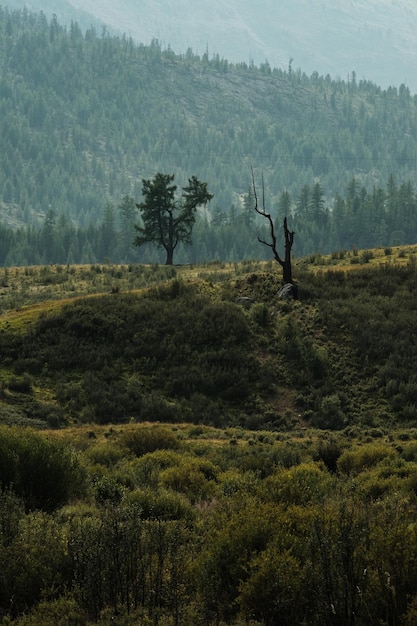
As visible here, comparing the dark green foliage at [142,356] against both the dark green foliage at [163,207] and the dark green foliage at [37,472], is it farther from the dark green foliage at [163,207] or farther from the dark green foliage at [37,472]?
the dark green foliage at [163,207]

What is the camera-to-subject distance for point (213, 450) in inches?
926

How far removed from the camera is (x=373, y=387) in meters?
34.7

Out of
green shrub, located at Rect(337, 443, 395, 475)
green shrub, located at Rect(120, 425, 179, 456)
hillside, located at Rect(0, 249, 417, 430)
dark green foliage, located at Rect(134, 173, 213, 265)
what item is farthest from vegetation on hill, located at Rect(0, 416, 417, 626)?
dark green foliage, located at Rect(134, 173, 213, 265)

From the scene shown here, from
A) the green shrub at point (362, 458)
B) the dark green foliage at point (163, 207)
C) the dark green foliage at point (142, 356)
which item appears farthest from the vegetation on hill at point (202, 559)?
the dark green foliage at point (163, 207)

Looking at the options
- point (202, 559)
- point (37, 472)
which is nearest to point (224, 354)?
point (37, 472)

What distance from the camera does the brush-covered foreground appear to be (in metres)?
9.38

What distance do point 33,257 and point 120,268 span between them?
99900mm

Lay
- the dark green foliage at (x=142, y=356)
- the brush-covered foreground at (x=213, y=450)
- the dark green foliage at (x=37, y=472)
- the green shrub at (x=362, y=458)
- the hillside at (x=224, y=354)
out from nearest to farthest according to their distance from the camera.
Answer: the brush-covered foreground at (x=213, y=450) → the dark green foliage at (x=37, y=472) → the green shrub at (x=362, y=458) → the hillside at (x=224, y=354) → the dark green foliage at (x=142, y=356)

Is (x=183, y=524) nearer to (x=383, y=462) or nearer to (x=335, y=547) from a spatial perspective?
(x=335, y=547)

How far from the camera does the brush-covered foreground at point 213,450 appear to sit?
9383 mm

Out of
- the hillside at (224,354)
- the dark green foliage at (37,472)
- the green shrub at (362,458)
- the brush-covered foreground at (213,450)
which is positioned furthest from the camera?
the hillside at (224,354)

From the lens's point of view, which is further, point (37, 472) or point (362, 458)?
point (362, 458)

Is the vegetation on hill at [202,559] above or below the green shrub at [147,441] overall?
above

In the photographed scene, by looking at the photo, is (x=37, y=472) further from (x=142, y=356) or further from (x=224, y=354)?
(x=142, y=356)
